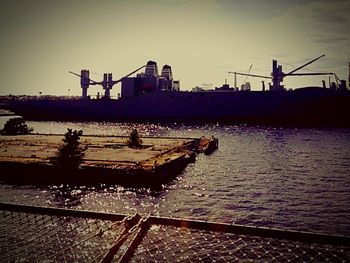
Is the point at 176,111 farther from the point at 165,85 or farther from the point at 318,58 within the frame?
the point at 318,58

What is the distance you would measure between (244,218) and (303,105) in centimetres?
10545

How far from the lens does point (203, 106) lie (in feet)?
428

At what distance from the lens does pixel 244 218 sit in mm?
21906

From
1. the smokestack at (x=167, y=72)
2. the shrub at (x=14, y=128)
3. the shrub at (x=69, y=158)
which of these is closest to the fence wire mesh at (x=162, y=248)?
the shrub at (x=69, y=158)

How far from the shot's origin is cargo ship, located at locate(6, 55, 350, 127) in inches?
4567

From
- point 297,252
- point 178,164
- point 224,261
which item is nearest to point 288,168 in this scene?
point 178,164

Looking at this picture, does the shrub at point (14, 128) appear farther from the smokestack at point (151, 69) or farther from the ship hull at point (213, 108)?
the smokestack at point (151, 69)

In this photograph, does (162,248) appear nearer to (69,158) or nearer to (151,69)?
(69,158)

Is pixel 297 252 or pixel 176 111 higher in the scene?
pixel 176 111

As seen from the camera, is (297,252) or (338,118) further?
(338,118)

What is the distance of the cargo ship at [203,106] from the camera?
Answer: 116 metres

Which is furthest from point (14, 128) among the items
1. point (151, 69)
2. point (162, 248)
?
point (151, 69)

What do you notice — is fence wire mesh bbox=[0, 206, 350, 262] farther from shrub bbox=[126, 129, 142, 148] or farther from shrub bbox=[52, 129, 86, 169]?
shrub bbox=[126, 129, 142, 148]

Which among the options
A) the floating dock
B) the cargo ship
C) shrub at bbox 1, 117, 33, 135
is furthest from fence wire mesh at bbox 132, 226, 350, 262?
the cargo ship
